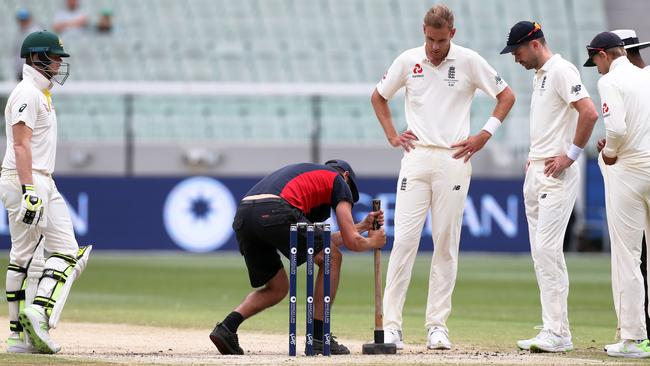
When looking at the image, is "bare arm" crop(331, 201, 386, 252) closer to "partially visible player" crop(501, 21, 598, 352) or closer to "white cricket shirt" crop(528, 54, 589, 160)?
"partially visible player" crop(501, 21, 598, 352)

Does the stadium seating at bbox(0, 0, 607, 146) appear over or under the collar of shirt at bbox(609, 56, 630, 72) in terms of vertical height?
over

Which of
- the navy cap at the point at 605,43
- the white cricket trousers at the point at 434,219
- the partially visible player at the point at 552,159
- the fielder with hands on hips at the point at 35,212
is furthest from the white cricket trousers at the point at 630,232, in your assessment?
the fielder with hands on hips at the point at 35,212

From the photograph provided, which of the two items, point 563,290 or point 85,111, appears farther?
point 85,111

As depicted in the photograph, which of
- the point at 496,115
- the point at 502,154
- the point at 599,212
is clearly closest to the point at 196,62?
the point at 502,154

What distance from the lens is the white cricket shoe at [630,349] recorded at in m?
8.62

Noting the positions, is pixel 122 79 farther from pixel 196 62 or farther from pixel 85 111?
pixel 85 111

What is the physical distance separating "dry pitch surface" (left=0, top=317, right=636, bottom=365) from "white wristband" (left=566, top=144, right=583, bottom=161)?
1.35 metres

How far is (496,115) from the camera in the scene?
9469mm

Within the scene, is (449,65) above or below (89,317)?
above

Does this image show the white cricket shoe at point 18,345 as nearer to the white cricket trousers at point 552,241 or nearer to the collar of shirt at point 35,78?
the collar of shirt at point 35,78

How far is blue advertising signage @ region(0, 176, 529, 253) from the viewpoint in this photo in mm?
22625

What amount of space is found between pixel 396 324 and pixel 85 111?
17.6 metres

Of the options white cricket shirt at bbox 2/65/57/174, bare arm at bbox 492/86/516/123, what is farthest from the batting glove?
bare arm at bbox 492/86/516/123

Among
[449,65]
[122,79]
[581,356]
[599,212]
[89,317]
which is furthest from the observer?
[122,79]
